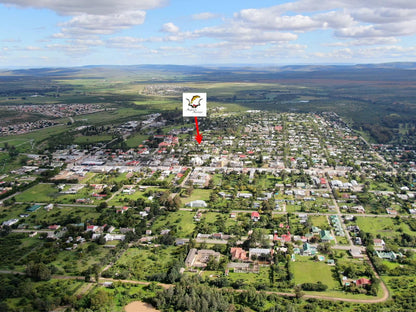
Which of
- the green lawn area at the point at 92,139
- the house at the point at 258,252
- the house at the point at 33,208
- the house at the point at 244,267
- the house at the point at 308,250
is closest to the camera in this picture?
the house at the point at 244,267

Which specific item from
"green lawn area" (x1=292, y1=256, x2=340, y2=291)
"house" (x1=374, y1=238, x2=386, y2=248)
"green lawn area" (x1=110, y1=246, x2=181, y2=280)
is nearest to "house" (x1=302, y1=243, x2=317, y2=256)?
"green lawn area" (x1=292, y1=256, x2=340, y2=291)

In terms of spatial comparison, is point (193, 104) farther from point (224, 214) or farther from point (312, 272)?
point (312, 272)

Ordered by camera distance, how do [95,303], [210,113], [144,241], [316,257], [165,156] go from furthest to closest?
[210,113] < [165,156] < [144,241] < [316,257] < [95,303]

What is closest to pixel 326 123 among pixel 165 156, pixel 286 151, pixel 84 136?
pixel 286 151

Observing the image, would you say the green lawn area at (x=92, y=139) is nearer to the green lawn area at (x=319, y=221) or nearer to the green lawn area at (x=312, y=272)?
the green lawn area at (x=319, y=221)

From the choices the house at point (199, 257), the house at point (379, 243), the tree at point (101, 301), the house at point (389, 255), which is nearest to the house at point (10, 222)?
the tree at point (101, 301)

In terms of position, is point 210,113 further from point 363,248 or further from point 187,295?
point 187,295
